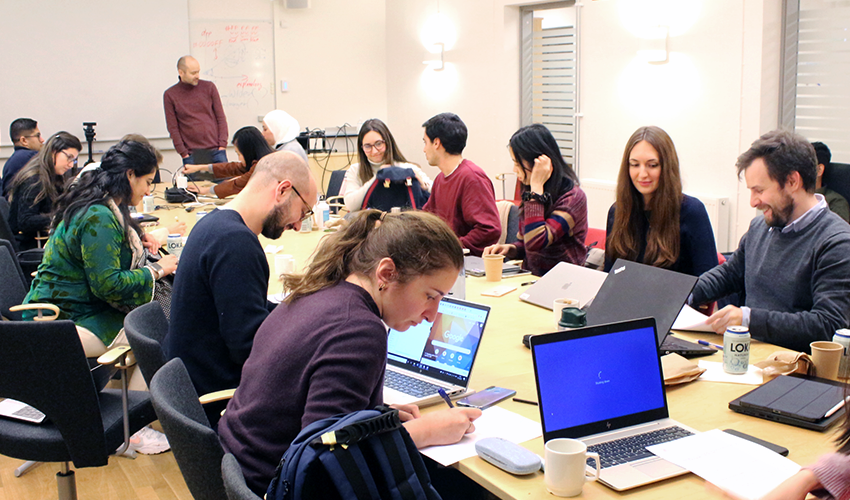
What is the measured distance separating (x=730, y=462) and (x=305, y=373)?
915mm

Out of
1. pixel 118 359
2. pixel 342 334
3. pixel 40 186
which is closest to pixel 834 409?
pixel 342 334

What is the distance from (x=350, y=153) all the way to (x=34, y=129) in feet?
13.5

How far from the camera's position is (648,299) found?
7.38 ft

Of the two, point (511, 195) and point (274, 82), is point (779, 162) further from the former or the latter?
point (274, 82)

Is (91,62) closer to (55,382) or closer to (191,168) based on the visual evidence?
(191,168)

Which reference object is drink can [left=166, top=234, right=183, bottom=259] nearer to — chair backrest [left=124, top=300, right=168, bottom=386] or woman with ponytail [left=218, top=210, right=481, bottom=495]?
chair backrest [left=124, top=300, right=168, bottom=386]

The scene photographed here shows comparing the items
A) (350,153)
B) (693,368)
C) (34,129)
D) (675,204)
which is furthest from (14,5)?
(693,368)

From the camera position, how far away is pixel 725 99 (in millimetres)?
5371

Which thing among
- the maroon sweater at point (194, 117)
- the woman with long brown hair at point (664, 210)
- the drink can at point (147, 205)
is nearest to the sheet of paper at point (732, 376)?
the woman with long brown hair at point (664, 210)

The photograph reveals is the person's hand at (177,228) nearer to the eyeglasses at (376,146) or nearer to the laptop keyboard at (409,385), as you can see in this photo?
the eyeglasses at (376,146)

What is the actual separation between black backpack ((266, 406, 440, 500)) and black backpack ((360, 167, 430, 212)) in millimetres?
3455

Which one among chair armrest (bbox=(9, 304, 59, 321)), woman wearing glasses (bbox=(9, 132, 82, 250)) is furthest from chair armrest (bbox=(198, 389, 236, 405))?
woman wearing glasses (bbox=(9, 132, 82, 250))

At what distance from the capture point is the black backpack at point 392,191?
464cm

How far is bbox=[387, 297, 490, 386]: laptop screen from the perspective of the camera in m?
2.04
